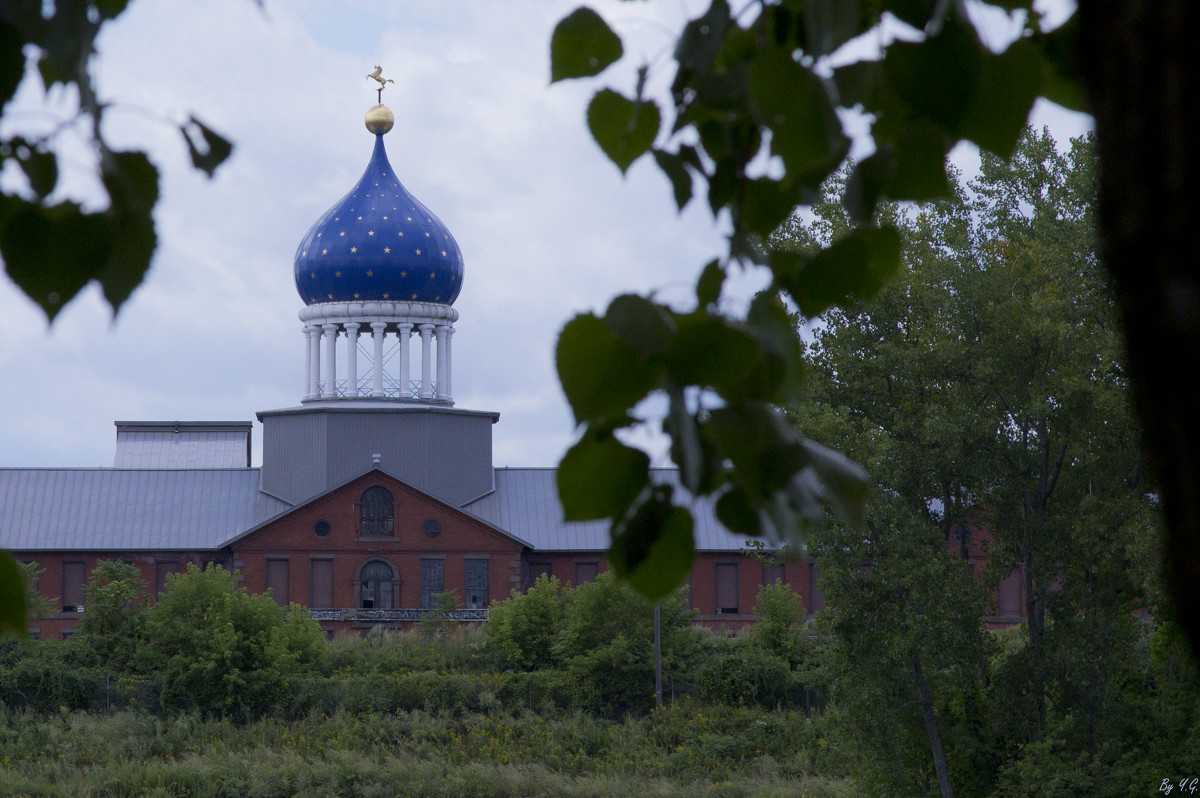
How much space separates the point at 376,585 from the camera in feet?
129

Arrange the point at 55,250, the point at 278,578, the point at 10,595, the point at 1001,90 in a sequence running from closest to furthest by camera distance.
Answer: the point at 10,595
the point at 55,250
the point at 1001,90
the point at 278,578

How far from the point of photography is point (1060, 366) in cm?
1766

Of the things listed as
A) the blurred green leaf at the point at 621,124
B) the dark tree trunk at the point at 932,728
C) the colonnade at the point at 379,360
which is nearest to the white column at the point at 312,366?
the colonnade at the point at 379,360

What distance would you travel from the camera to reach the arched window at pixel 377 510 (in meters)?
39.4

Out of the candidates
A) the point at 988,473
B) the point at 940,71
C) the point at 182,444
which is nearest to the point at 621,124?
the point at 940,71

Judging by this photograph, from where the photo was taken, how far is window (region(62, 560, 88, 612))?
39.5 meters

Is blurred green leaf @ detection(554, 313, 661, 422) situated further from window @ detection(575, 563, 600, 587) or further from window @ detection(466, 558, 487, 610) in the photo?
window @ detection(575, 563, 600, 587)

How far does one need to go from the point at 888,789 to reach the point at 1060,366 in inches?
256

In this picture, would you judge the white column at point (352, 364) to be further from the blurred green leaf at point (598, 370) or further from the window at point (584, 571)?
the blurred green leaf at point (598, 370)

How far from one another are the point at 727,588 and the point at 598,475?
4007cm

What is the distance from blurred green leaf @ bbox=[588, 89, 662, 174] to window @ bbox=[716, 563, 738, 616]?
39277 mm

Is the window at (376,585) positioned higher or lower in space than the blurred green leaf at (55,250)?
lower

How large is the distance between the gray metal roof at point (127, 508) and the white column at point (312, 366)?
129 inches

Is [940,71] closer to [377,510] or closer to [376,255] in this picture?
[377,510]
